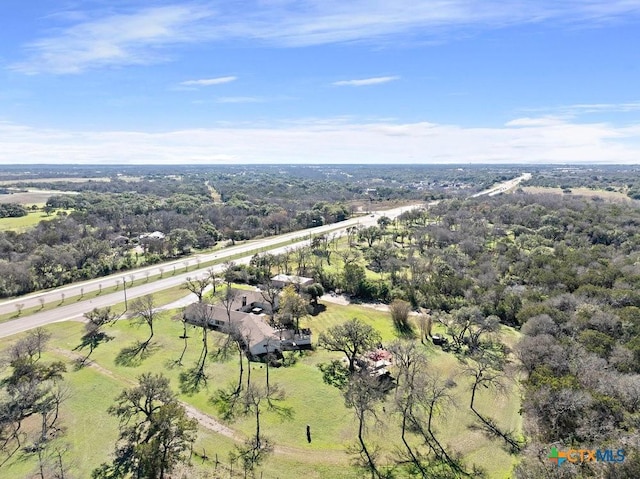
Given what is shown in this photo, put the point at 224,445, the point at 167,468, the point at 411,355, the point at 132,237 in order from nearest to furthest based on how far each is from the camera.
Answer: the point at 167,468, the point at 224,445, the point at 411,355, the point at 132,237

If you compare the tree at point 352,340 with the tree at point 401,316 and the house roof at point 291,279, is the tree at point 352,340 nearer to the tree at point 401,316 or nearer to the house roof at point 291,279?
the tree at point 401,316

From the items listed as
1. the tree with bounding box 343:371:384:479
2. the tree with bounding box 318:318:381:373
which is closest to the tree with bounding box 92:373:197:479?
the tree with bounding box 343:371:384:479

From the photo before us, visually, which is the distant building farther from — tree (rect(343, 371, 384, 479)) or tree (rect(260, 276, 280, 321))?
tree (rect(343, 371, 384, 479))

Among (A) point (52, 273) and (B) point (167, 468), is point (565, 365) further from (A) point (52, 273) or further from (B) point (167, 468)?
(A) point (52, 273)

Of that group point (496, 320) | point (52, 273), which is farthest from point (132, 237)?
point (496, 320)

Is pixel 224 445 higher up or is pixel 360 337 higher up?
pixel 360 337

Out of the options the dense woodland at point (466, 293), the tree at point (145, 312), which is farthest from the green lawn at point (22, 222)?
the tree at point (145, 312)
